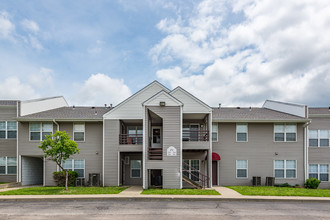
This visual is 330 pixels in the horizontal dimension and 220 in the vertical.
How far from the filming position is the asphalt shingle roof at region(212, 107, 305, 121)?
21766 mm

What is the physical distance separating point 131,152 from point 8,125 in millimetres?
9642

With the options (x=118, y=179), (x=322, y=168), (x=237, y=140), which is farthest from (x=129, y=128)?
(x=322, y=168)

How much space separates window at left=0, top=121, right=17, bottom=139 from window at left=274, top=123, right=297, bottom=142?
20141mm

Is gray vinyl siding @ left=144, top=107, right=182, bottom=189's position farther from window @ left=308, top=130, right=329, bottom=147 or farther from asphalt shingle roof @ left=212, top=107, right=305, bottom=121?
window @ left=308, top=130, right=329, bottom=147

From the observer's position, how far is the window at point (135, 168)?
73.8ft

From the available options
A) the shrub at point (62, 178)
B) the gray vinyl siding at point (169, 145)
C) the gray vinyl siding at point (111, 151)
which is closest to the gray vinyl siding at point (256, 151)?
the gray vinyl siding at point (169, 145)

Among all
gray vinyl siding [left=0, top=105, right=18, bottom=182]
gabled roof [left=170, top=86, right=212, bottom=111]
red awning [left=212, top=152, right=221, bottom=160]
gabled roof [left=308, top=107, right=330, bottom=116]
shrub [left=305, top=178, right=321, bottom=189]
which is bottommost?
shrub [left=305, top=178, right=321, bottom=189]

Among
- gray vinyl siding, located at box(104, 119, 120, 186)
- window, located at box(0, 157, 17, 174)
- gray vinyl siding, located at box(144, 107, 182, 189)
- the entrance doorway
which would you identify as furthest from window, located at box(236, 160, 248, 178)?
window, located at box(0, 157, 17, 174)

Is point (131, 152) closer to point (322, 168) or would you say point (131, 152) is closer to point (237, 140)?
point (237, 140)

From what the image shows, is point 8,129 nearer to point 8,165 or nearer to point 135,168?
point 8,165

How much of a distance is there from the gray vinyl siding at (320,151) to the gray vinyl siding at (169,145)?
10.8 metres

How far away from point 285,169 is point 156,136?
33.7 feet

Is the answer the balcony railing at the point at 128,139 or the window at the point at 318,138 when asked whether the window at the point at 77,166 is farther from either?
the window at the point at 318,138

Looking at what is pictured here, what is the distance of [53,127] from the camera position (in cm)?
2186
